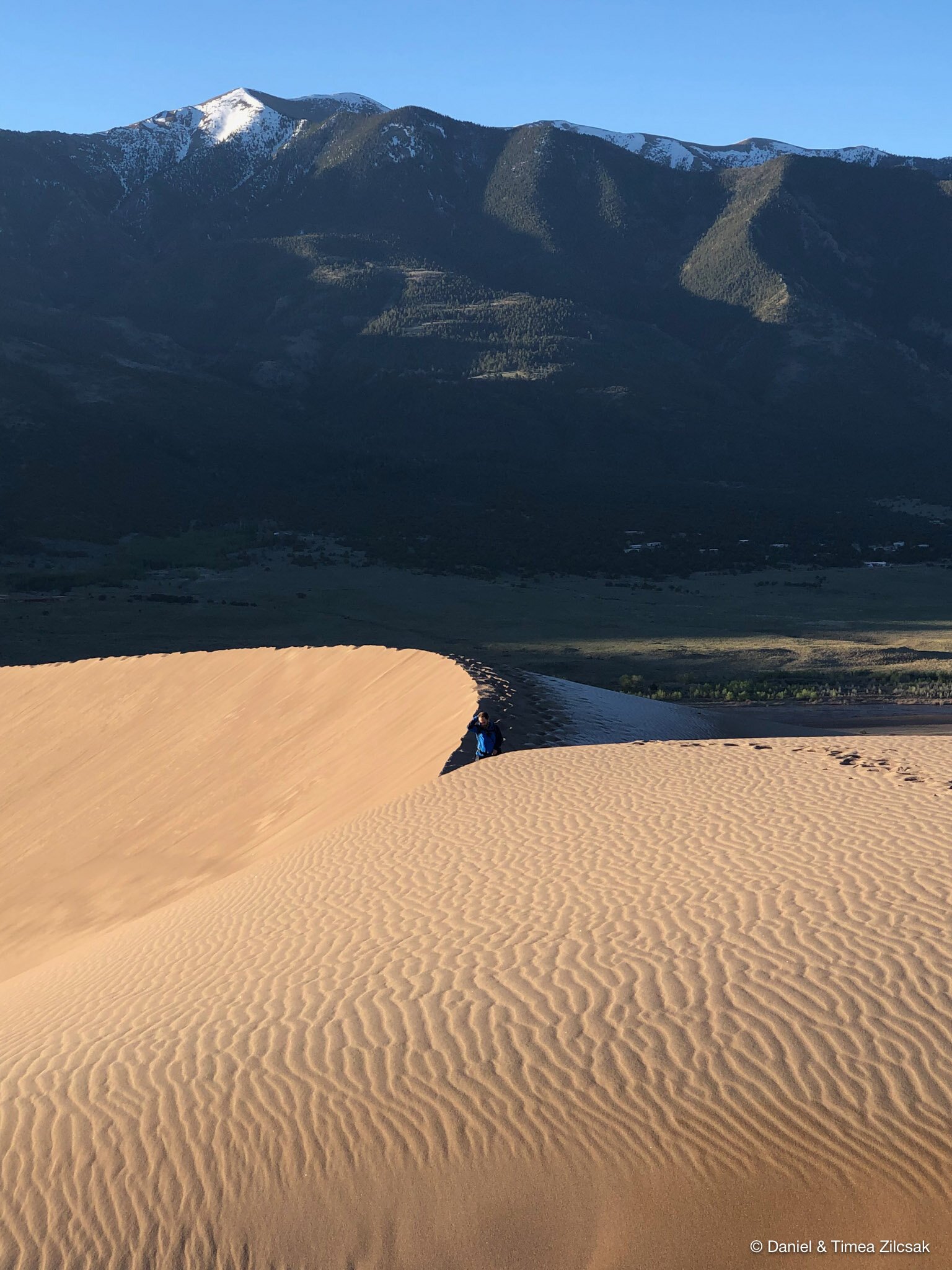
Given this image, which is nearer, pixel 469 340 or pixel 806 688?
pixel 806 688

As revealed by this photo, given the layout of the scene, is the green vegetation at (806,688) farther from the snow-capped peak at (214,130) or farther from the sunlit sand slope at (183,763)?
the snow-capped peak at (214,130)

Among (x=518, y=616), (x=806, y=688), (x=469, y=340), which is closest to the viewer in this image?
(x=806, y=688)

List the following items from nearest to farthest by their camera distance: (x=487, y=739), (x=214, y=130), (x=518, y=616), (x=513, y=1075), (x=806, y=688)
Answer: (x=513, y=1075) → (x=487, y=739) → (x=806, y=688) → (x=518, y=616) → (x=214, y=130)

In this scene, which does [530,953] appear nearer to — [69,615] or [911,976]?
[911,976]

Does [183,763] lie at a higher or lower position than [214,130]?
lower

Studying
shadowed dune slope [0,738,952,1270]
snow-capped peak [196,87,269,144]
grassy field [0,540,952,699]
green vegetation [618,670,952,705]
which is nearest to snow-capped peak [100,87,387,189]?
snow-capped peak [196,87,269,144]

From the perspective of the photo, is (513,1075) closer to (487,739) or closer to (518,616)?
(487,739)

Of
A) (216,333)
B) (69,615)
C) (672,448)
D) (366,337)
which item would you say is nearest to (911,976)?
(69,615)

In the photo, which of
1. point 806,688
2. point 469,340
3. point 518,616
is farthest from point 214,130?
point 806,688
